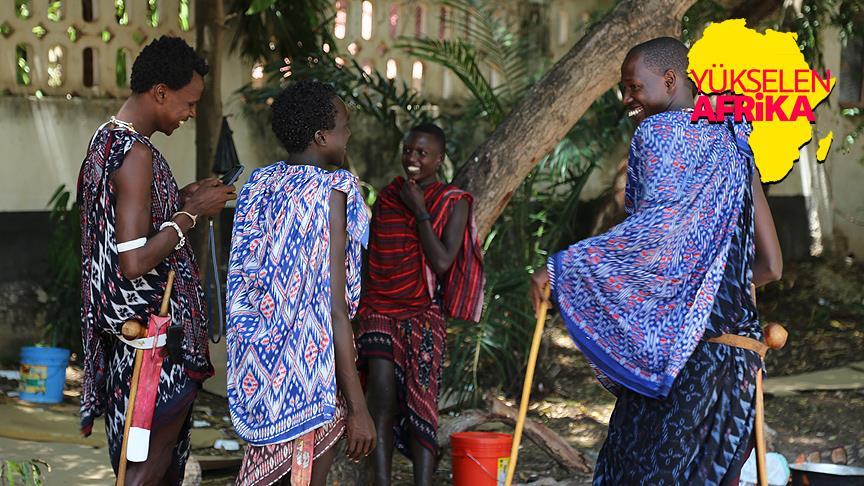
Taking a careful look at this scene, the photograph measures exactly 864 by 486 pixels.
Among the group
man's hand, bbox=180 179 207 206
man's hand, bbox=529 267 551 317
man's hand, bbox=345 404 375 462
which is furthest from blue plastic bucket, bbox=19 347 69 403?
man's hand, bbox=529 267 551 317

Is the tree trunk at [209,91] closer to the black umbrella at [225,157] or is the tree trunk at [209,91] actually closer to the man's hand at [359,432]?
the black umbrella at [225,157]

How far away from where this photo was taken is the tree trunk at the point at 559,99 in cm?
528

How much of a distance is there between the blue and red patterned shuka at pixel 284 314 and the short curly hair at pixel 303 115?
135 millimetres

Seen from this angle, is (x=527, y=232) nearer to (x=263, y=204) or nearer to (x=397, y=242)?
(x=397, y=242)

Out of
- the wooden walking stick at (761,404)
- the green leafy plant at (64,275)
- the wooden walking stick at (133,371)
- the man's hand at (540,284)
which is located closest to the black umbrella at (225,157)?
the wooden walking stick at (133,371)

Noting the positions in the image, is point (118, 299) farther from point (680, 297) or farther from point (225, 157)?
point (680, 297)

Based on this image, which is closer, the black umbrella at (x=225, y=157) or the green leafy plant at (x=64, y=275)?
the black umbrella at (x=225, y=157)

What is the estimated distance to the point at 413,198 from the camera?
494cm

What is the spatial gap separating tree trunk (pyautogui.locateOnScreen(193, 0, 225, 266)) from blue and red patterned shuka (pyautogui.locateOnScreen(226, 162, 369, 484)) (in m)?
3.89

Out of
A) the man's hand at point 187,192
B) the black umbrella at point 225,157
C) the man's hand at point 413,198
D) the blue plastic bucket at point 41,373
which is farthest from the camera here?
the blue plastic bucket at point 41,373

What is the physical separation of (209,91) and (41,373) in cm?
201

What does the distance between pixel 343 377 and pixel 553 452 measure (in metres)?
2.12

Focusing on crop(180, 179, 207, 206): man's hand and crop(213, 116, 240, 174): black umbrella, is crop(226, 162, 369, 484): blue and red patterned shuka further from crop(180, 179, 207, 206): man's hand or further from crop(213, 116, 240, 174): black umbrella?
crop(213, 116, 240, 174): black umbrella

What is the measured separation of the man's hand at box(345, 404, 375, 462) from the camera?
3.48 metres
